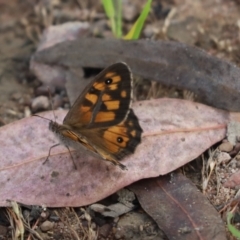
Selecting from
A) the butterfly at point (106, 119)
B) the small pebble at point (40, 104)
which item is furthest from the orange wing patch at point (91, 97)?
the small pebble at point (40, 104)

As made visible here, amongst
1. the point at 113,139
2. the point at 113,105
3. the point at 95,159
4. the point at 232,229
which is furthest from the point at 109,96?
the point at 232,229

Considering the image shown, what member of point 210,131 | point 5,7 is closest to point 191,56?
point 210,131

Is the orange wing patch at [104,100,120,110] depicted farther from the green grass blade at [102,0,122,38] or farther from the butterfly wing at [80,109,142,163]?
the green grass blade at [102,0,122,38]

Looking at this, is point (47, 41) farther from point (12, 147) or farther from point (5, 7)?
point (12, 147)

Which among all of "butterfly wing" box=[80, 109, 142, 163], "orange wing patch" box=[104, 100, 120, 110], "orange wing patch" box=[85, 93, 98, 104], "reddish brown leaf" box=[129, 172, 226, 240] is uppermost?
"orange wing patch" box=[85, 93, 98, 104]

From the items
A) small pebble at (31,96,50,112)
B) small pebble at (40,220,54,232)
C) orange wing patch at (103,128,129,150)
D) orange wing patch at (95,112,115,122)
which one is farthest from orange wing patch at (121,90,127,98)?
small pebble at (31,96,50,112)

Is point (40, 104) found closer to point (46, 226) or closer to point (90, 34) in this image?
point (90, 34)
